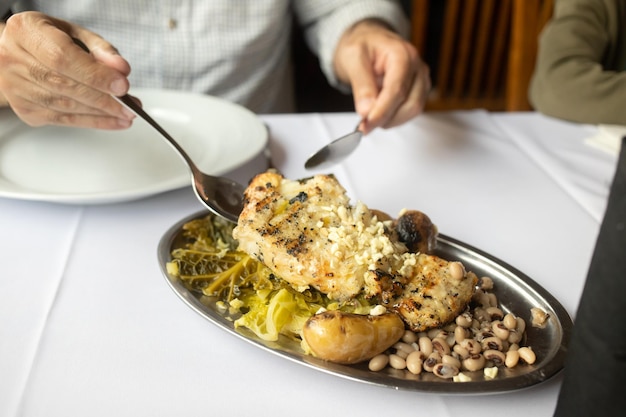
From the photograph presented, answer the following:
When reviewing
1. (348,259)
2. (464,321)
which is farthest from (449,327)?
(348,259)

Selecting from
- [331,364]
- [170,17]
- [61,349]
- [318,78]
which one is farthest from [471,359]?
[318,78]

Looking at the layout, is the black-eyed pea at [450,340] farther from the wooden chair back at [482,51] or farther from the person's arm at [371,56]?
the wooden chair back at [482,51]

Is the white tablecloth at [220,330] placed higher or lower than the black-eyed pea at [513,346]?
lower

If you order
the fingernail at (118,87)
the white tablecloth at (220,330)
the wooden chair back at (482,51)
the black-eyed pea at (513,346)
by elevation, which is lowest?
the wooden chair back at (482,51)

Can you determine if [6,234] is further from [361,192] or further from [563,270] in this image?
[563,270]

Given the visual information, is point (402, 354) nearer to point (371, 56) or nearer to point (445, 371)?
point (445, 371)

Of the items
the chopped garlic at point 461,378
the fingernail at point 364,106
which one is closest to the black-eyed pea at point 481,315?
the chopped garlic at point 461,378
